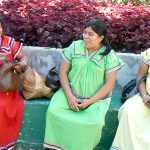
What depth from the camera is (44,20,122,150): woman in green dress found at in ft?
15.1

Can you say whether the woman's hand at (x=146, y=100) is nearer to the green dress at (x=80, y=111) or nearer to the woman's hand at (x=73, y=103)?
the green dress at (x=80, y=111)

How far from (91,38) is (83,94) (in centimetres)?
60

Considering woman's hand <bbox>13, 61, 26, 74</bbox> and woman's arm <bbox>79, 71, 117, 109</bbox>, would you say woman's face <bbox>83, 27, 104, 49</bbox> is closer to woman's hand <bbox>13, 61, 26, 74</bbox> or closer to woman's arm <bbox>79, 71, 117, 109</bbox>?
woman's arm <bbox>79, 71, 117, 109</bbox>

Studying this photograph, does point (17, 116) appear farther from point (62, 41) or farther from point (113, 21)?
point (113, 21)

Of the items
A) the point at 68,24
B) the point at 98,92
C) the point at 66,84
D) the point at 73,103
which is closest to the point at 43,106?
the point at 66,84

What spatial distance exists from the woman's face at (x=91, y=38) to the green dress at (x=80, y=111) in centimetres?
12

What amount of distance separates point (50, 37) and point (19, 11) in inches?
27.2

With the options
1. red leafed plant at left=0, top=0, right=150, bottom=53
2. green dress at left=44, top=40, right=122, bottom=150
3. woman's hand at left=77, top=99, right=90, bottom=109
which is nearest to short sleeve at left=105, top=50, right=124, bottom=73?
green dress at left=44, top=40, right=122, bottom=150

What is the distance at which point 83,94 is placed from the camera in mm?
4898

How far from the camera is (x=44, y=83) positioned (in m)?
5.13

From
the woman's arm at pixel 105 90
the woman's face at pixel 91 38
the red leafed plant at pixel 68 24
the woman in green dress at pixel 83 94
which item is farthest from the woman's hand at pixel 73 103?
the red leafed plant at pixel 68 24

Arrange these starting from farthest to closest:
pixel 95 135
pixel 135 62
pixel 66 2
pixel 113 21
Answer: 1. pixel 66 2
2. pixel 113 21
3. pixel 135 62
4. pixel 95 135

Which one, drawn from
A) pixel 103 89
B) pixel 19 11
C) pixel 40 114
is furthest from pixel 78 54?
pixel 19 11

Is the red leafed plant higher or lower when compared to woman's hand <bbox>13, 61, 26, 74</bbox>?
higher
